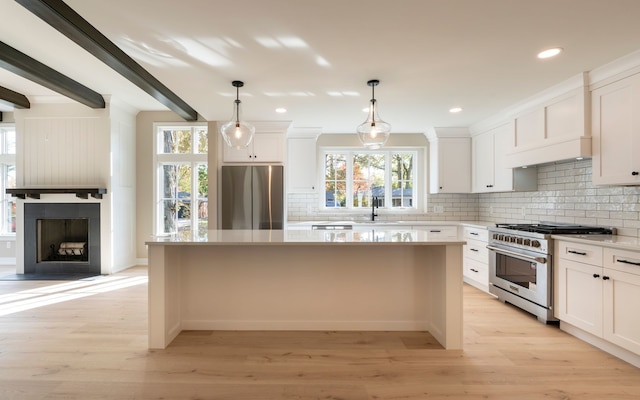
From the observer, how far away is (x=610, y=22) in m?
2.13

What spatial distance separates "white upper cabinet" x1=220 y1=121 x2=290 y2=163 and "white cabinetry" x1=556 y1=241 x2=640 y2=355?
3593 millimetres

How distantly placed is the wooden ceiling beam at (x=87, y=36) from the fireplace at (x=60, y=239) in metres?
2.44

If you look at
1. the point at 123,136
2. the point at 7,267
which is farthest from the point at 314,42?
the point at 7,267

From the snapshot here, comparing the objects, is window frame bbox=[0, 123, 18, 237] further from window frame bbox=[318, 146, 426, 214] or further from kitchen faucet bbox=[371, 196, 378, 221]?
kitchen faucet bbox=[371, 196, 378, 221]

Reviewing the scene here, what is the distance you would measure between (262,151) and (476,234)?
3252 mm

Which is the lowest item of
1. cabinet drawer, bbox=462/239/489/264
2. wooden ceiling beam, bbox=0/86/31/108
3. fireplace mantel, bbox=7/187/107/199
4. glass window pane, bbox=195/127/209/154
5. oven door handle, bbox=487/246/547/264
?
cabinet drawer, bbox=462/239/489/264

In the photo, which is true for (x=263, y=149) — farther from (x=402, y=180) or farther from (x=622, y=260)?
(x=622, y=260)

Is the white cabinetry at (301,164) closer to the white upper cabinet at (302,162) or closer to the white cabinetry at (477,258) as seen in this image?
the white upper cabinet at (302,162)

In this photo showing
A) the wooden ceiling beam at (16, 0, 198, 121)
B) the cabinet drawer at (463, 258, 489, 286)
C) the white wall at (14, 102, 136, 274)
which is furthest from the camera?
the white wall at (14, 102, 136, 274)

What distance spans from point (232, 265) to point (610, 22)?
329 centimetres

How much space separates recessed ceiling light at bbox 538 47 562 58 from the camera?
2507 mm

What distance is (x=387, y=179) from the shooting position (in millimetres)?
5711

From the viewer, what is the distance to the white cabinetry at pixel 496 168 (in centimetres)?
408

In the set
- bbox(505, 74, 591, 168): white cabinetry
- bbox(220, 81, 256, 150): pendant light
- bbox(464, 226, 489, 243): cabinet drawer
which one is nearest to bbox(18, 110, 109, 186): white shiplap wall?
bbox(220, 81, 256, 150): pendant light
